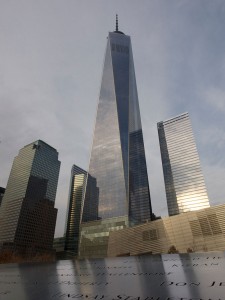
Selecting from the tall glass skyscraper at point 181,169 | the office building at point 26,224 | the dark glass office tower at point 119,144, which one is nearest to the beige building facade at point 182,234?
the dark glass office tower at point 119,144

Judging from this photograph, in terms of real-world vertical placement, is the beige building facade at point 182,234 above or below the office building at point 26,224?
below

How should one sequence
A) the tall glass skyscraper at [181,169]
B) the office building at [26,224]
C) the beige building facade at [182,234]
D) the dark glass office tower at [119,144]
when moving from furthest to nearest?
the office building at [26,224]
the tall glass skyscraper at [181,169]
the dark glass office tower at [119,144]
the beige building facade at [182,234]

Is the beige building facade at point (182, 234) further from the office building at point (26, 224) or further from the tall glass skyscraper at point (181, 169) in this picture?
the office building at point (26, 224)

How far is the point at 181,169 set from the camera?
180 meters

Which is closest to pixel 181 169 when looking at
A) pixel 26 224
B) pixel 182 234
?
pixel 182 234

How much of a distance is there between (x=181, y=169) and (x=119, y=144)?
69.4 metres

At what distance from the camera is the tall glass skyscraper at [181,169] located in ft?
557

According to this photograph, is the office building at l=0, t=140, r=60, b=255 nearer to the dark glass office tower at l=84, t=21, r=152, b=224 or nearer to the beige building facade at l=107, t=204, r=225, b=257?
the dark glass office tower at l=84, t=21, r=152, b=224

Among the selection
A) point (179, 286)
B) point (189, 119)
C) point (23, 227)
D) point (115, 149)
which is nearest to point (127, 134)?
A: point (115, 149)

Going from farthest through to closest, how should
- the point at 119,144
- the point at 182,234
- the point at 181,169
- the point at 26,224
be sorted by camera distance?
the point at 181,169, the point at 26,224, the point at 119,144, the point at 182,234

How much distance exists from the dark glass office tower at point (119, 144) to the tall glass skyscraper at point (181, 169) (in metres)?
25.2

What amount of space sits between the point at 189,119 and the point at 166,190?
64.7 m

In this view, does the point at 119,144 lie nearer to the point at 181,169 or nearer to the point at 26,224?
the point at 181,169

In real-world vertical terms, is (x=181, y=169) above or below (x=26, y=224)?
above
